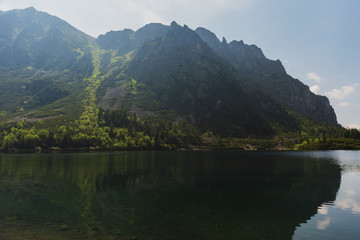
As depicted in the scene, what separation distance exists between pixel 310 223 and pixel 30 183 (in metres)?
57.2

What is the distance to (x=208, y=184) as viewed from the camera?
185 ft

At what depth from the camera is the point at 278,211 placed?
34688 mm

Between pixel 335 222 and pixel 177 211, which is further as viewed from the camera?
pixel 177 211

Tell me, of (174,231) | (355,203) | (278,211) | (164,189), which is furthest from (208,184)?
(174,231)

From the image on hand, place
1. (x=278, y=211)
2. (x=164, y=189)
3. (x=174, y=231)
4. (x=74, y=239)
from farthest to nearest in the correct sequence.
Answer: (x=164, y=189), (x=278, y=211), (x=174, y=231), (x=74, y=239)

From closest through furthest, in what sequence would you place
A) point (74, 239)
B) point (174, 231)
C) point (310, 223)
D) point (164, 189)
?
point (74, 239)
point (174, 231)
point (310, 223)
point (164, 189)

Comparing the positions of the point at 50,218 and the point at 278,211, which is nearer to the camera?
the point at 50,218

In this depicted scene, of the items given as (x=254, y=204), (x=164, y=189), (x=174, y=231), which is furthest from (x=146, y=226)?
(x=164, y=189)

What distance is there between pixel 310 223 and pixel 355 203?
57.0ft

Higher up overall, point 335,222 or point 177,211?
point 335,222

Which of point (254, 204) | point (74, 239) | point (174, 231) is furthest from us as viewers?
point (254, 204)

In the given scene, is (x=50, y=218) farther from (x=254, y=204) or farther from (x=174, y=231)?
(x=254, y=204)

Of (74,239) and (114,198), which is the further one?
(114,198)

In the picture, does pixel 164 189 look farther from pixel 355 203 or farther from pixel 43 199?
pixel 355 203
